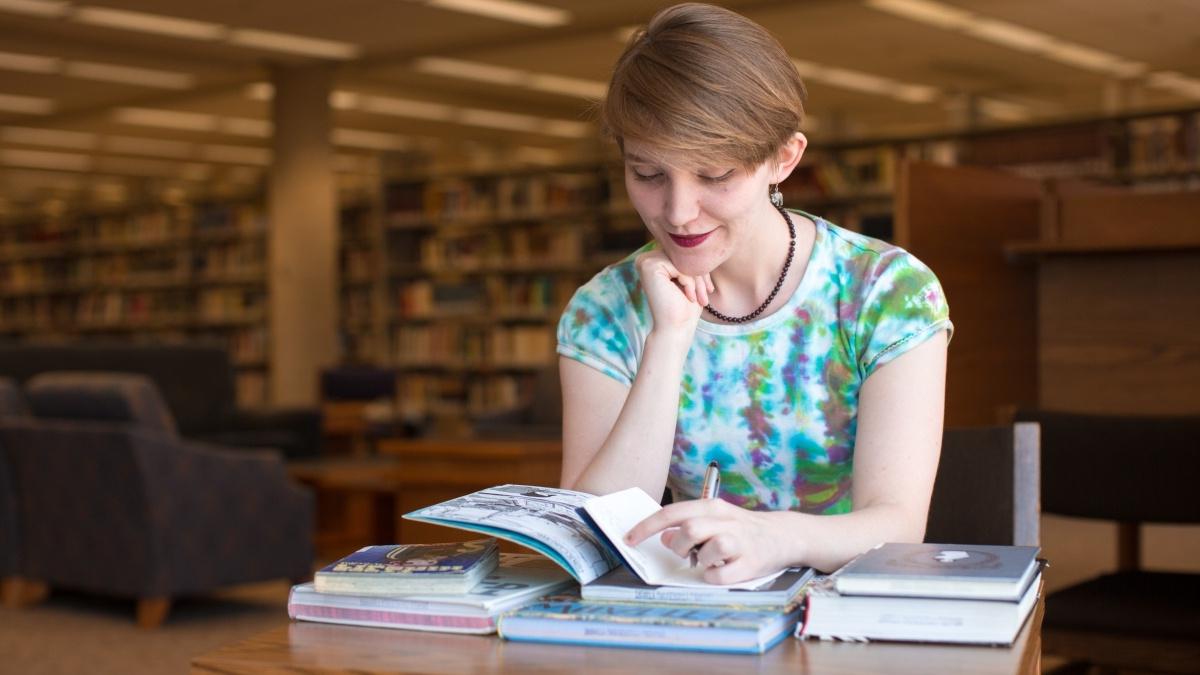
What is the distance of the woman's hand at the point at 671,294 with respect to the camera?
4.76 ft

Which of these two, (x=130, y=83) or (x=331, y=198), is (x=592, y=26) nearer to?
(x=331, y=198)

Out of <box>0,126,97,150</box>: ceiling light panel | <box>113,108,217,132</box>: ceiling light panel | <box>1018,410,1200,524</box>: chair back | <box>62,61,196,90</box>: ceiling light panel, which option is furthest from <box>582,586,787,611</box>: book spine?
<box>0,126,97,150</box>: ceiling light panel

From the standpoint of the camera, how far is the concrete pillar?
945cm

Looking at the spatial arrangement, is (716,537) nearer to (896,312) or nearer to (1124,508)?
(896,312)

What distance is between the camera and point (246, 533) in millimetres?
4703

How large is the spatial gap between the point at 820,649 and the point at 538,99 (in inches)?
397

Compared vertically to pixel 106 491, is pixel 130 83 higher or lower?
higher

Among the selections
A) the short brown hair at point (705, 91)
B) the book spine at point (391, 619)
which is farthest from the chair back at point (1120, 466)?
the book spine at point (391, 619)

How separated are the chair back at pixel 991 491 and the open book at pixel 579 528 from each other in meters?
0.73

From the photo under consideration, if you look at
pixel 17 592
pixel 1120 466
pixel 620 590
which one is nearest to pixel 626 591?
pixel 620 590

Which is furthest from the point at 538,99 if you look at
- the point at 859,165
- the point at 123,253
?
the point at 123,253

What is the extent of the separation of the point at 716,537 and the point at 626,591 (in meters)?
0.08

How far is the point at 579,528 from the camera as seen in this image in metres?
1.14

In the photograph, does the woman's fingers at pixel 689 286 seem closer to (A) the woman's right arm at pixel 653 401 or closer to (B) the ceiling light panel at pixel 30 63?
(A) the woman's right arm at pixel 653 401
